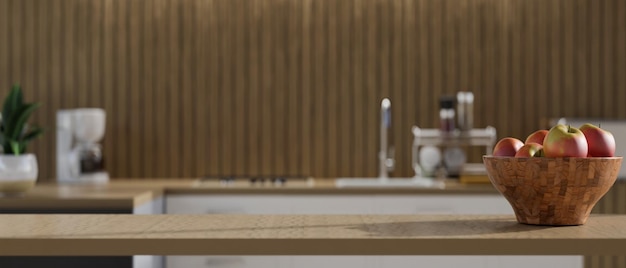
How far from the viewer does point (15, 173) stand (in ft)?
11.1

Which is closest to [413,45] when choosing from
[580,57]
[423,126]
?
[423,126]

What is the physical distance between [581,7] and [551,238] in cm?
301

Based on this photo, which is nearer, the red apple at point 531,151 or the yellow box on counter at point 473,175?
the red apple at point 531,151

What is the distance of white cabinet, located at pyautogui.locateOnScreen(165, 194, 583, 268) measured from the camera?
3744 millimetres

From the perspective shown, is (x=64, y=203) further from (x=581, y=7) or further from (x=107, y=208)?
(x=581, y=7)

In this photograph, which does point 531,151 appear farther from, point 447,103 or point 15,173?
point 447,103

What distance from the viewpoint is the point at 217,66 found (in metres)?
4.50

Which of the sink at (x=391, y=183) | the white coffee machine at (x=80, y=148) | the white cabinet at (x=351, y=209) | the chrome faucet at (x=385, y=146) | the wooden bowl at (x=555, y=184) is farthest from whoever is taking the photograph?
the chrome faucet at (x=385, y=146)

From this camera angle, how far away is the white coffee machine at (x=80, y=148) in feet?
13.7

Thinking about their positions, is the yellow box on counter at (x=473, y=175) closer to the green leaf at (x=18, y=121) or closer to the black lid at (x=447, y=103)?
the black lid at (x=447, y=103)

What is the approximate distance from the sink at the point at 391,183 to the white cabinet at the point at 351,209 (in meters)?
0.08

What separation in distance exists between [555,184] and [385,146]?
8.54ft

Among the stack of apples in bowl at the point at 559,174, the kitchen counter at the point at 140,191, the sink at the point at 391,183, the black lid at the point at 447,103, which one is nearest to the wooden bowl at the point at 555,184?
the stack of apples in bowl at the point at 559,174

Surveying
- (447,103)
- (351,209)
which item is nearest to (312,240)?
(351,209)
